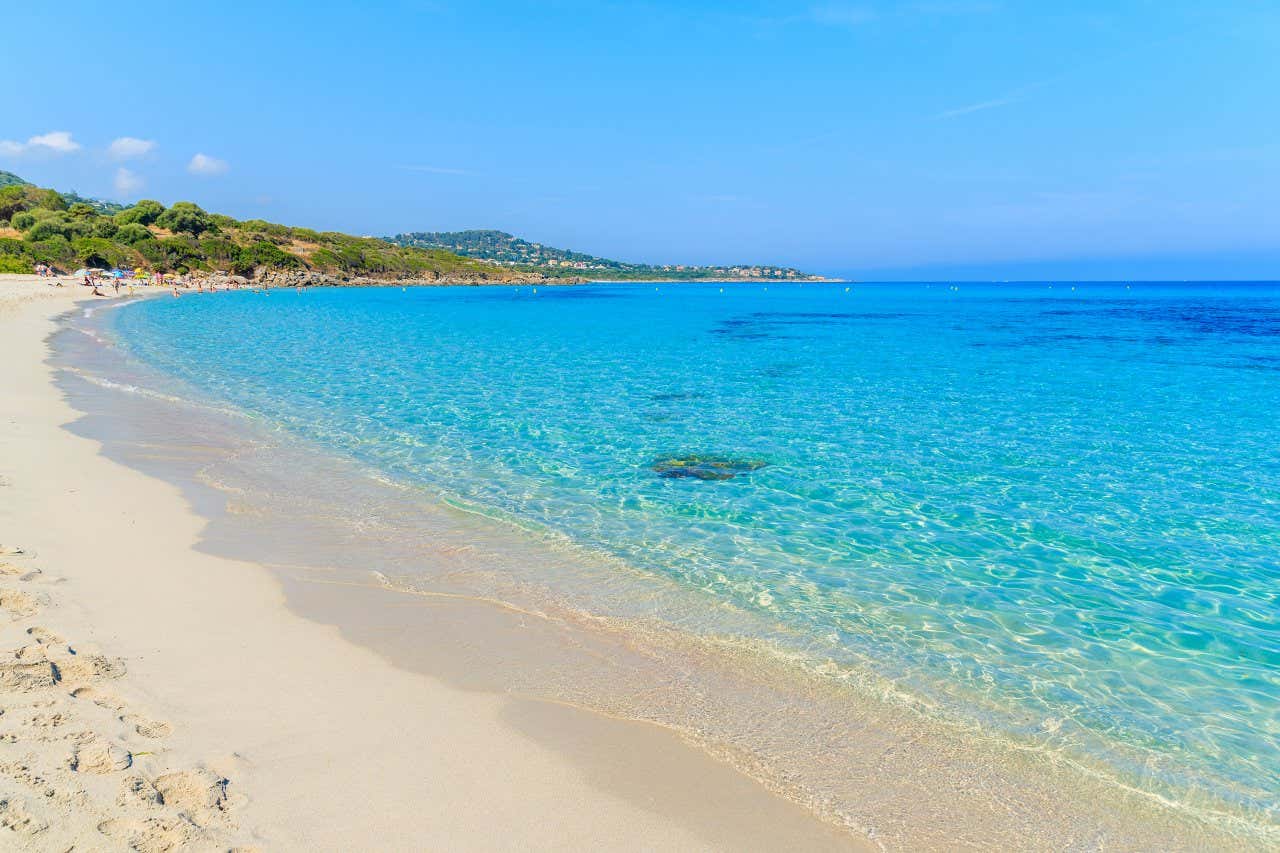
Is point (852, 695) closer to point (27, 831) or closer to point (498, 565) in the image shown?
point (498, 565)

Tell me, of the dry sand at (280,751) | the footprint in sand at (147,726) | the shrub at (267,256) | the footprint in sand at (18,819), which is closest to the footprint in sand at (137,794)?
the dry sand at (280,751)

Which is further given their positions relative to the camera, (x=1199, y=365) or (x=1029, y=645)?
(x=1199, y=365)

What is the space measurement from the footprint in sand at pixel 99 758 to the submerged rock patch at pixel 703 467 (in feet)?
33.2

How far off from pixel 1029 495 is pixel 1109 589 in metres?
4.02

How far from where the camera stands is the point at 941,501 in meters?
12.6

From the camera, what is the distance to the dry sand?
444 cm

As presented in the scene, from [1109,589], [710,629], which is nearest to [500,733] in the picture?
[710,629]

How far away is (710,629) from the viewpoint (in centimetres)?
→ 797

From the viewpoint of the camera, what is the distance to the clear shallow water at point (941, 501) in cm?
702

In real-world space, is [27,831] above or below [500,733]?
above

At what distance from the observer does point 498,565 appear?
962 centimetres

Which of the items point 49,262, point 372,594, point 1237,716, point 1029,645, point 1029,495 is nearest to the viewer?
point 1237,716

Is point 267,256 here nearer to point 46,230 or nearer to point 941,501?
point 46,230

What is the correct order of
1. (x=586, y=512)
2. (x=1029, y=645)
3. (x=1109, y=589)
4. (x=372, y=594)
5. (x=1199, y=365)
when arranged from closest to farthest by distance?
1. (x=1029, y=645)
2. (x=372, y=594)
3. (x=1109, y=589)
4. (x=586, y=512)
5. (x=1199, y=365)
